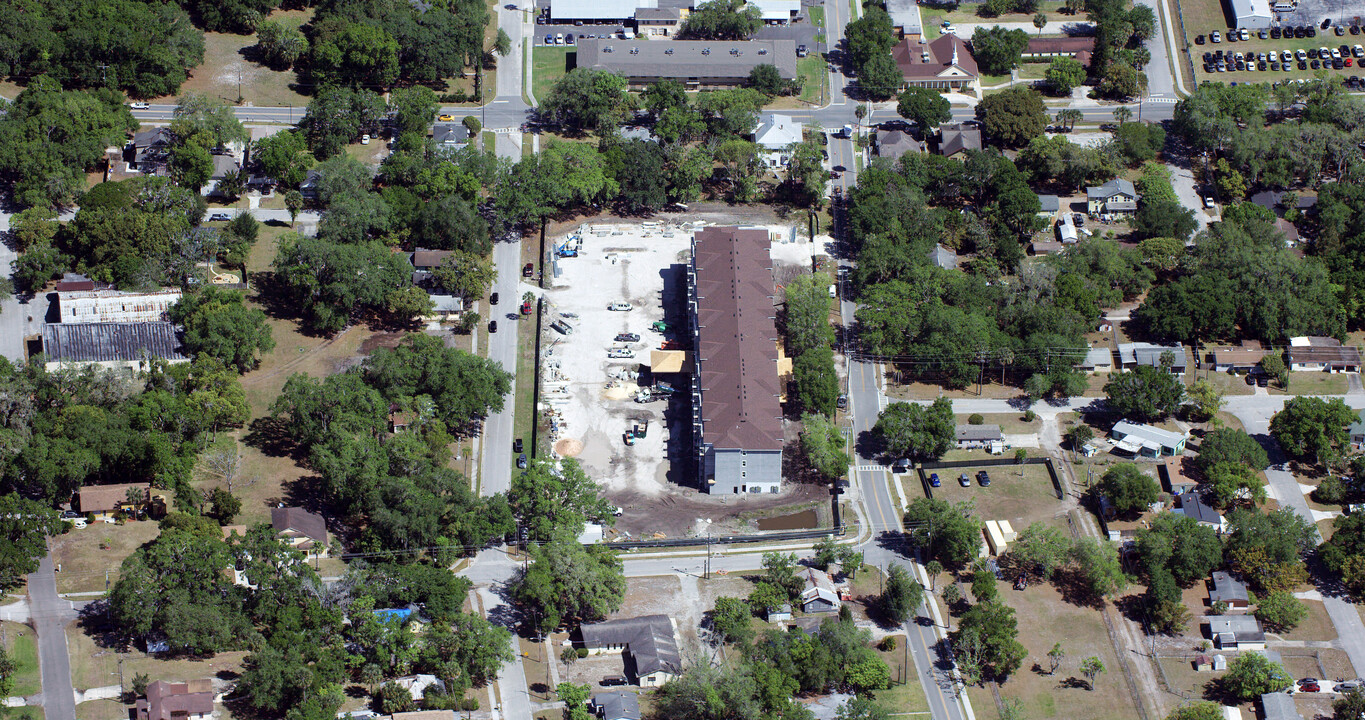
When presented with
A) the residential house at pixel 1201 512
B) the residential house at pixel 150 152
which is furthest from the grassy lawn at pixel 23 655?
the residential house at pixel 1201 512

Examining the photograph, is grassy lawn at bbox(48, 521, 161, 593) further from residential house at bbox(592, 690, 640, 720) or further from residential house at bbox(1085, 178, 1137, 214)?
residential house at bbox(1085, 178, 1137, 214)

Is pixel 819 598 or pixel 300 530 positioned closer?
pixel 819 598

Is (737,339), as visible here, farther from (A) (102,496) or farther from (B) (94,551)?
(B) (94,551)

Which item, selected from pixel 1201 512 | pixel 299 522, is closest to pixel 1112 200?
pixel 1201 512

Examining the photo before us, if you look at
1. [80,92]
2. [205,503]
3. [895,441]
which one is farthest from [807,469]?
[80,92]

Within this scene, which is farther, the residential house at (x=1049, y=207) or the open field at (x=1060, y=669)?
the residential house at (x=1049, y=207)

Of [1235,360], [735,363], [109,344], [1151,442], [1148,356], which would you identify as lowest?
[1151,442]

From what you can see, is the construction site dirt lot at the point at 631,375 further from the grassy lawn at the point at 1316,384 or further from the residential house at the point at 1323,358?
the grassy lawn at the point at 1316,384
